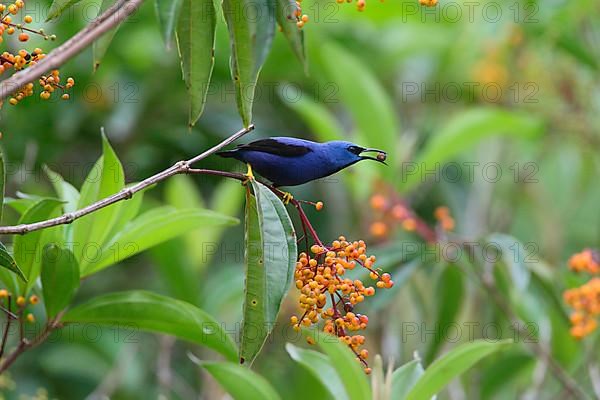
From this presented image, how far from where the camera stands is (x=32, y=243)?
5.32 feet

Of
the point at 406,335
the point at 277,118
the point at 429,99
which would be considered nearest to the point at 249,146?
the point at 406,335

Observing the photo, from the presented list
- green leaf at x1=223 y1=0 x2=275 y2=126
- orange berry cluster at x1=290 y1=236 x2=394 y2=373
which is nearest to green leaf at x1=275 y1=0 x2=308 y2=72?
green leaf at x1=223 y1=0 x2=275 y2=126

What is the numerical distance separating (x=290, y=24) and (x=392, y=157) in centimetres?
173

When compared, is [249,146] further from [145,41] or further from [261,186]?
[145,41]

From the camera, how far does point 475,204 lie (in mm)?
3586

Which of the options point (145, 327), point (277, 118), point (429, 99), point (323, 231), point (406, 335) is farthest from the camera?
point (429, 99)

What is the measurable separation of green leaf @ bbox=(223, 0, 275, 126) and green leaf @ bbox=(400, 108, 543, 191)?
71.1 inches

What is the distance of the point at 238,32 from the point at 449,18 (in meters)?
2.70

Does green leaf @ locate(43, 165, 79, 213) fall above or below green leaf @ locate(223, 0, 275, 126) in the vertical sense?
below

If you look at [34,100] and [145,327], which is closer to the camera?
[145,327]

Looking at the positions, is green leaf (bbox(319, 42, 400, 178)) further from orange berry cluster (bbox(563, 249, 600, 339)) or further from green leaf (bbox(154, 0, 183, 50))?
green leaf (bbox(154, 0, 183, 50))

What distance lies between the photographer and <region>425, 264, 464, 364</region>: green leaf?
2.66 metres

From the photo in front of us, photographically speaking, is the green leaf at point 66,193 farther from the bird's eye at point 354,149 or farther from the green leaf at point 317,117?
the green leaf at point 317,117

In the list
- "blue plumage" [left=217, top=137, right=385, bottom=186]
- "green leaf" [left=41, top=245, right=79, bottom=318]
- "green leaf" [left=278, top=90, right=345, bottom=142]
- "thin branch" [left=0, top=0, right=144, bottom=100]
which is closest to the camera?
"thin branch" [left=0, top=0, right=144, bottom=100]
